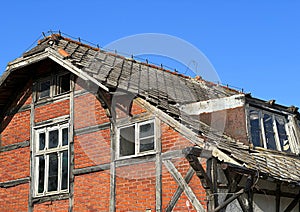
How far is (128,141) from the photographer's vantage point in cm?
1170

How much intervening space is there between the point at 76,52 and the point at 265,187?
612cm

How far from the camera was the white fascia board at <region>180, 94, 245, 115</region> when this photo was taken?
11922 mm

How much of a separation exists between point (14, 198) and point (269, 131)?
697 cm

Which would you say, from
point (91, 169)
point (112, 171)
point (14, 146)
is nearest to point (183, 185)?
point (112, 171)

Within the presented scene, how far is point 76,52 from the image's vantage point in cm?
1332

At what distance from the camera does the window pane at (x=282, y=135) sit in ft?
41.6

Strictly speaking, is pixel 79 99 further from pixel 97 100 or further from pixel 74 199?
pixel 74 199

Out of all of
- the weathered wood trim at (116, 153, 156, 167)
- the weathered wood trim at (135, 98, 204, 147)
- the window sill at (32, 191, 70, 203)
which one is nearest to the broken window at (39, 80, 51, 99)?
the window sill at (32, 191, 70, 203)

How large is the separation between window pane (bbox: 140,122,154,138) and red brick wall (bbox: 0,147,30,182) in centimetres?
381

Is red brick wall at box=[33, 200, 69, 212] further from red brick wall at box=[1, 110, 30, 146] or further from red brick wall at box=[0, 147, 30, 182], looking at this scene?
red brick wall at box=[1, 110, 30, 146]

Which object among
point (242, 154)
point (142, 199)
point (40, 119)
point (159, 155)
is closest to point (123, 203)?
point (142, 199)

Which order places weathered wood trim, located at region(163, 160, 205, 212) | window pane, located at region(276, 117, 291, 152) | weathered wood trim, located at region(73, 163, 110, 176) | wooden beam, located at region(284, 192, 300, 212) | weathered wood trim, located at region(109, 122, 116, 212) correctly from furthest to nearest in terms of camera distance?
window pane, located at region(276, 117, 291, 152) → weathered wood trim, located at region(73, 163, 110, 176) → weathered wood trim, located at region(109, 122, 116, 212) → wooden beam, located at region(284, 192, 300, 212) → weathered wood trim, located at region(163, 160, 205, 212)

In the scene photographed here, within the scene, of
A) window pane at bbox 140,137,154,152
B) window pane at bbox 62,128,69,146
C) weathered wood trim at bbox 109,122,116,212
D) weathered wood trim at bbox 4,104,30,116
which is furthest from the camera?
weathered wood trim at bbox 4,104,30,116

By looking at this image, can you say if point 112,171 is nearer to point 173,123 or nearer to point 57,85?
point 173,123
